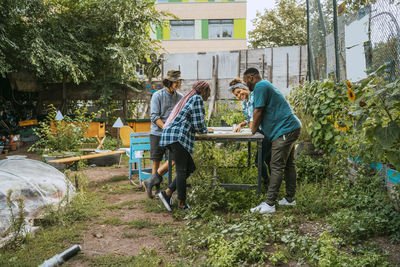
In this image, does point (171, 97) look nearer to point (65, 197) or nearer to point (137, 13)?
point (65, 197)

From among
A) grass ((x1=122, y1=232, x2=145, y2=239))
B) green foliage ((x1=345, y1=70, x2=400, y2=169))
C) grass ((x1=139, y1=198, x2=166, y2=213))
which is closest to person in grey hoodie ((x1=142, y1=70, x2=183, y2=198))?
grass ((x1=139, y1=198, x2=166, y2=213))

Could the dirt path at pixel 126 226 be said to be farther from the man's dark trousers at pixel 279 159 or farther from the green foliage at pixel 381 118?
the green foliage at pixel 381 118

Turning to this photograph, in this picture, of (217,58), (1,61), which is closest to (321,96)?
(217,58)

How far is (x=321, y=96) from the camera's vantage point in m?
5.44

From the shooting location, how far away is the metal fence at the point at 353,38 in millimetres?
3760

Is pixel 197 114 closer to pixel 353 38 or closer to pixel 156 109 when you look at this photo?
pixel 156 109

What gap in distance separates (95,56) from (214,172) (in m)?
7.88

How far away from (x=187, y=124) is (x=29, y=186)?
6.90ft

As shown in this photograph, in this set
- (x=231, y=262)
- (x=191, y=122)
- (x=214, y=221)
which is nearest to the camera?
(x=231, y=262)

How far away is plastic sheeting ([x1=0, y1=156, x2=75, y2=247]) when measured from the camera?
363 centimetres

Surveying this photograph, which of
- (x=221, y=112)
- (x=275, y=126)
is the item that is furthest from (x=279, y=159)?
(x=221, y=112)

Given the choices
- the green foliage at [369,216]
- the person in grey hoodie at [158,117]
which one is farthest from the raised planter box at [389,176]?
the person in grey hoodie at [158,117]

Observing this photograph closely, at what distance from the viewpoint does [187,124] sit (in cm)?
418

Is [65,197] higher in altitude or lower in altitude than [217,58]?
lower
